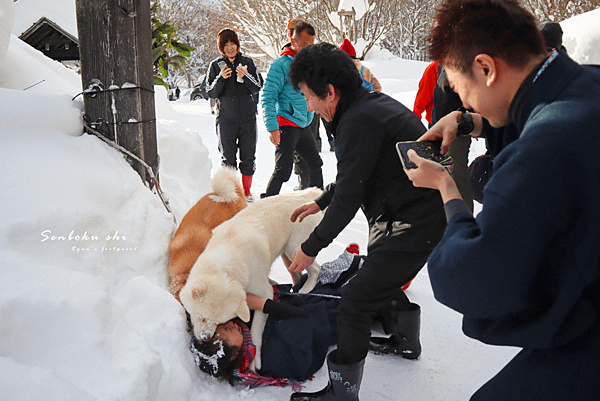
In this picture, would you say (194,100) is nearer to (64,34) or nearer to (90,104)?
(64,34)

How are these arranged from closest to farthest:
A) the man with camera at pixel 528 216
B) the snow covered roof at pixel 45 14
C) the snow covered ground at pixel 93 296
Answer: the man with camera at pixel 528 216 → the snow covered ground at pixel 93 296 → the snow covered roof at pixel 45 14

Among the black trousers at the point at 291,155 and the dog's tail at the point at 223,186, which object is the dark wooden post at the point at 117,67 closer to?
the dog's tail at the point at 223,186

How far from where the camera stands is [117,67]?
2.61 metres

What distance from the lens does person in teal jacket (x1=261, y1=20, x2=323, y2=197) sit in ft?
14.2

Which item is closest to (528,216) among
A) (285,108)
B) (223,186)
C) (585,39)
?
(223,186)

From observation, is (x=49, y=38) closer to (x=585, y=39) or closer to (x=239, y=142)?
(x=239, y=142)

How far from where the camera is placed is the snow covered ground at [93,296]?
4.72 ft

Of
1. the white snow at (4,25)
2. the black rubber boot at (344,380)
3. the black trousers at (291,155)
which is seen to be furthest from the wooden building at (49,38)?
the black rubber boot at (344,380)

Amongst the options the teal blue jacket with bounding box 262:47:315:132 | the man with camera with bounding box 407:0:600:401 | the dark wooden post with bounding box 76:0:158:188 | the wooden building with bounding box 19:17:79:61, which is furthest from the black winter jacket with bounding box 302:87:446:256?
the wooden building with bounding box 19:17:79:61

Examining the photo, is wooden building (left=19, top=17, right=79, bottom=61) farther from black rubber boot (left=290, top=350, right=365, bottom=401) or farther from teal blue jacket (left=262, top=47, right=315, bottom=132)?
black rubber boot (left=290, top=350, right=365, bottom=401)

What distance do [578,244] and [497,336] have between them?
0.33m

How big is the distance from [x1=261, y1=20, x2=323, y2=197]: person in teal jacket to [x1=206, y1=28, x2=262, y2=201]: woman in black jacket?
1.59 feet

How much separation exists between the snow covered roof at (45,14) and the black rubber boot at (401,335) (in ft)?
32.8

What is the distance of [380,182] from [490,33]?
0.98 meters
